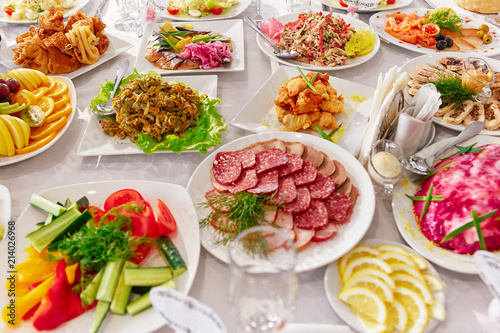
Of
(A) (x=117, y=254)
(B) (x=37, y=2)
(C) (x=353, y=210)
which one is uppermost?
(B) (x=37, y=2)

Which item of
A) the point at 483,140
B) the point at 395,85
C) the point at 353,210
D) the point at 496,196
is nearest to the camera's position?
the point at 496,196

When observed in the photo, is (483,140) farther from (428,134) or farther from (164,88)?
(164,88)

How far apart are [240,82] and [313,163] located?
1075mm

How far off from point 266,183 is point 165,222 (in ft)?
1.72

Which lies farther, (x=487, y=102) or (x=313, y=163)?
(x=487, y=102)

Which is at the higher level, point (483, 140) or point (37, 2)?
point (37, 2)

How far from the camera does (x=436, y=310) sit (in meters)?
1.34

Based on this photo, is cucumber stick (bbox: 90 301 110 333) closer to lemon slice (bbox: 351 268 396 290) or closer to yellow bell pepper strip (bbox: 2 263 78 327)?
yellow bell pepper strip (bbox: 2 263 78 327)

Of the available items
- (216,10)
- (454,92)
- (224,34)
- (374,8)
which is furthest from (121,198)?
(374,8)

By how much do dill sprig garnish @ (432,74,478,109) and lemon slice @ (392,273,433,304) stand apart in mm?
1347

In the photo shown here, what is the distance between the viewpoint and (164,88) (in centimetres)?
215

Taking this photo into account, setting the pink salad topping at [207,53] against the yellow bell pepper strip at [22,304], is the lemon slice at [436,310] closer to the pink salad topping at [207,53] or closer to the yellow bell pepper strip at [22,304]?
the yellow bell pepper strip at [22,304]

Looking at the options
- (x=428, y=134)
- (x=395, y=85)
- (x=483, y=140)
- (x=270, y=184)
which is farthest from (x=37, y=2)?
(x=483, y=140)

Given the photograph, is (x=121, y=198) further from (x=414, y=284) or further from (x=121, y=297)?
(x=414, y=284)
